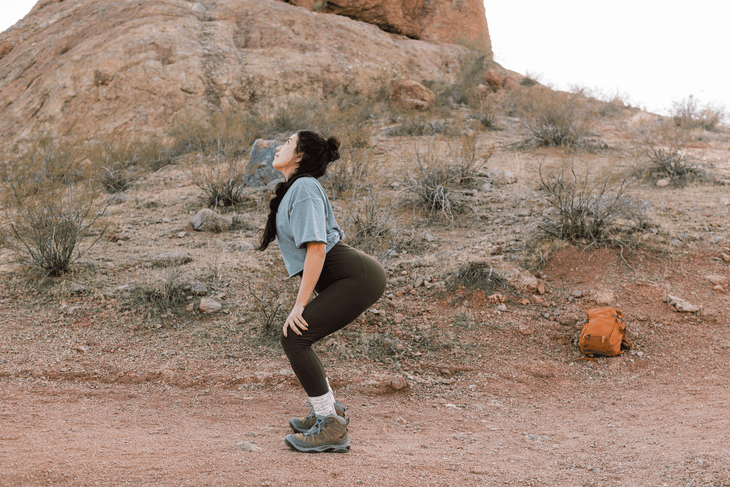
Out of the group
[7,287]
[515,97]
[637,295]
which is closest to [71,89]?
[7,287]

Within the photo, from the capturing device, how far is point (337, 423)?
2426 millimetres

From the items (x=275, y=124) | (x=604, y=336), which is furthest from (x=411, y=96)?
(x=604, y=336)

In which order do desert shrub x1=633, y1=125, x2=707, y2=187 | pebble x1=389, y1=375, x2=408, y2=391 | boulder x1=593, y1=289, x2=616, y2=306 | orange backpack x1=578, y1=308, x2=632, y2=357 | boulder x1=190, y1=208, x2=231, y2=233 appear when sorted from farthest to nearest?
desert shrub x1=633, y1=125, x2=707, y2=187, boulder x1=190, y1=208, x2=231, y2=233, boulder x1=593, y1=289, x2=616, y2=306, orange backpack x1=578, y1=308, x2=632, y2=357, pebble x1=389, y1=375, x2=408, y2=391

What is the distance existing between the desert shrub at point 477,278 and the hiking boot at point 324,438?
2.65m

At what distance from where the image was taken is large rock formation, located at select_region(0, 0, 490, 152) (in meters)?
11.7

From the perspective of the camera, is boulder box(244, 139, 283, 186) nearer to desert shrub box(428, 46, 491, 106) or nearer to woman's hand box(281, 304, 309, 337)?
desert shrub box(428, 46, 491, 106)

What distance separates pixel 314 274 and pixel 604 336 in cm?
272

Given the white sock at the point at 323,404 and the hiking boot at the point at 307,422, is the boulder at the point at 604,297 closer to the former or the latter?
the hiking boot at the point at 307,422

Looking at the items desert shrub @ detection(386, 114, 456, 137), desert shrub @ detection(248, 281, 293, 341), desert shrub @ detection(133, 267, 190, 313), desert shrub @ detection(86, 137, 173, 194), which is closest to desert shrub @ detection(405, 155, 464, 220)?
desert shrub @ detection(248, 281, 293, 341)

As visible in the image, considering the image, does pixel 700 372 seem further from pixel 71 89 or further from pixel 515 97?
pixel 71 89

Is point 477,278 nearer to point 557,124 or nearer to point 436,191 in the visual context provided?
point 436,191

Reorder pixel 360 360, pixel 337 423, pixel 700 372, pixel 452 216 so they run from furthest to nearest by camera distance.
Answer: pixel 452 216 → pixel 360 360 → pixel 700 372 → pixel 337 423

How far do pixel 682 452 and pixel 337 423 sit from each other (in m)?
1.61

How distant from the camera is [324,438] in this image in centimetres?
239
